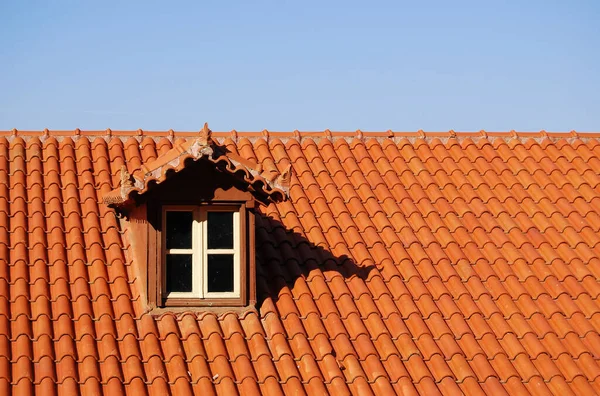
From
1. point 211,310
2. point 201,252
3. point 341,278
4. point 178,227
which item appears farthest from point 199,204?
point 341,278

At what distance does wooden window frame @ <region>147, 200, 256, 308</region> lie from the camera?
9992mm

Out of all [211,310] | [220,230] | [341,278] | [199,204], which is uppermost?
[199,204]

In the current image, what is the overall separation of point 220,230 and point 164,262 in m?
0.64

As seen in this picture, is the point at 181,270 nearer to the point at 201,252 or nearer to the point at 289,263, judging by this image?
the point at 201,252

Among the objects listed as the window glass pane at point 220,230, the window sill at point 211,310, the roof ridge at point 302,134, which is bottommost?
the window sill at point 211,310

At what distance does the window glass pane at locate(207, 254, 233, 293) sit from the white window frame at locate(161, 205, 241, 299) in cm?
3

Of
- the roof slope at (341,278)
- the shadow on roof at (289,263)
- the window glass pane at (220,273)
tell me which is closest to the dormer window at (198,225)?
the window glass pane at (220,273)

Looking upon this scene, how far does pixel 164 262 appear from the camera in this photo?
33.1 feet

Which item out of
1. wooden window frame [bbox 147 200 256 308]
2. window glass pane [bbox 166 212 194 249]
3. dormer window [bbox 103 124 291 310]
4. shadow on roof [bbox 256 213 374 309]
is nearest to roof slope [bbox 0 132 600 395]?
shadow on roof [bbox 256 213 374 309]

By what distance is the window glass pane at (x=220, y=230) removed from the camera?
10211mm

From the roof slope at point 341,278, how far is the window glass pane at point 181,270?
12.9 inches

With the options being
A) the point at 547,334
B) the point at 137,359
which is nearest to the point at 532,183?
the point at 547,334

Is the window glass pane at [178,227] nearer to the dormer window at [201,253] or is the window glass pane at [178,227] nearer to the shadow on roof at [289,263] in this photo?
the dormer window at [201,253]

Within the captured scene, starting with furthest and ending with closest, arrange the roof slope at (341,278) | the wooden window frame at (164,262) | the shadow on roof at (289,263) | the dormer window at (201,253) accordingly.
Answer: the shadow on roof at (289,263) < the dormer window at (201,253) < the wooden window frame at (164,262) < the roof slope at (341,278)
